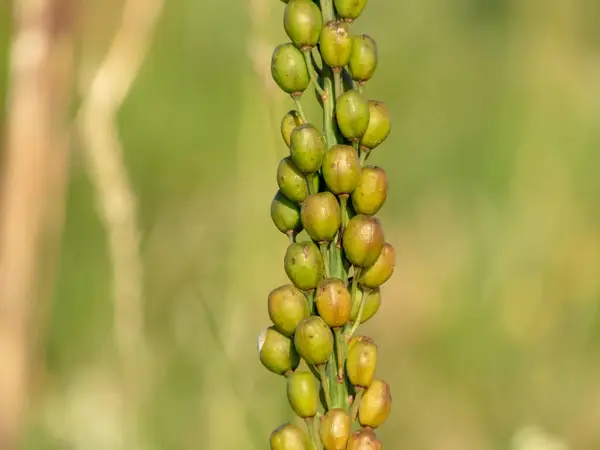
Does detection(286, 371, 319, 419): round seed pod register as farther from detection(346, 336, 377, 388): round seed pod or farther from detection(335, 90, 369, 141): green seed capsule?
detection(335, 90, 369, 141): green seed capsule

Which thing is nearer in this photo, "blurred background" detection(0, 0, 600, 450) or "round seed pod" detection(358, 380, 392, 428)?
"round seed pod" detection(358, 380, 392, 428)

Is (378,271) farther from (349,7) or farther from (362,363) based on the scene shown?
(349,7)

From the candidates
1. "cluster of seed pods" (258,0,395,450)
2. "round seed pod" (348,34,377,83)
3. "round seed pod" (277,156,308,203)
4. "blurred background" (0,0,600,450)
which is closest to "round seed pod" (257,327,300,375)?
"cluster of seed pods" (258,0,395,450)

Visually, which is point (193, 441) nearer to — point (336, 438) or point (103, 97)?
point (103, 97)

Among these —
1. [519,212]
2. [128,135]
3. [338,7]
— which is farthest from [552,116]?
[338,7]

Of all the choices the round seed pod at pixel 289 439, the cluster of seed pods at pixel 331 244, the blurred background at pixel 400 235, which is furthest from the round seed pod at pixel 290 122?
the blurred background at pixel 400 235

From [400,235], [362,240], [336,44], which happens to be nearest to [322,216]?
[362,240]
